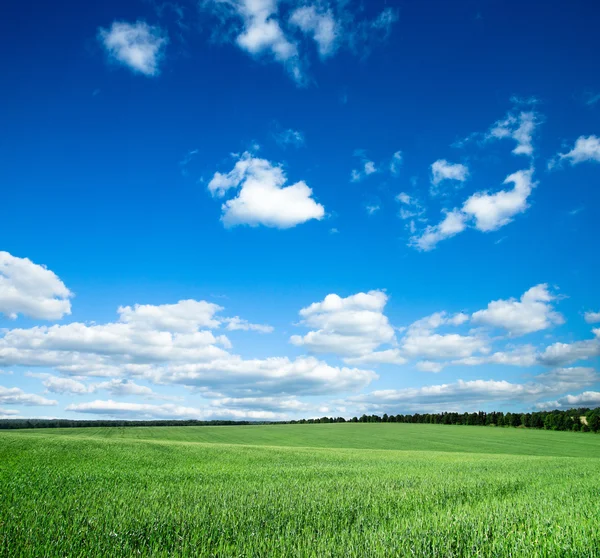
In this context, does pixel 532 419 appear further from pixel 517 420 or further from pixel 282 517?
pixel 282 517

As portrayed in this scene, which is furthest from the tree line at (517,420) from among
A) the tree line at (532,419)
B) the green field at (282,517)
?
the green field at (282,517)

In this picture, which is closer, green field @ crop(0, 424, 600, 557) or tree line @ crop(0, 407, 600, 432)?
green field @ crop(0, 424, 600, 557)

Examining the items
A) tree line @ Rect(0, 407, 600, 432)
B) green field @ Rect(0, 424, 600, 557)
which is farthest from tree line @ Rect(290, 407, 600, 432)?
green field @ Rect(0, 424, 600, 557)

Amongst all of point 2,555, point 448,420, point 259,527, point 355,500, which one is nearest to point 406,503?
point 355,500

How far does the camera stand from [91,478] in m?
13.1

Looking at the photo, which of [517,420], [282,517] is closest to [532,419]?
[517,420]

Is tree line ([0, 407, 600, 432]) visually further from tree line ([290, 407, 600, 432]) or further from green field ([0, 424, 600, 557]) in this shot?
green field ([0, 424, 600, 557])

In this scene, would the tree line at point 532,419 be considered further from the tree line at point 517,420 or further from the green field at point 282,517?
the green field at point 282,517

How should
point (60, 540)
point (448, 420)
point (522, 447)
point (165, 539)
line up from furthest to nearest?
1. point (448, 420)
2. point (522, 447)
3. point (165, 539)
4. point (60, 540)

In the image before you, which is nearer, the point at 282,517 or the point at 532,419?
the point at 282,517

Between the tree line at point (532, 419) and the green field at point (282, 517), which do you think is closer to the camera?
the green field at point (282, 517)

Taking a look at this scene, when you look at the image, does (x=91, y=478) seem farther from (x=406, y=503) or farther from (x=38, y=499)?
(x=406, y=503)

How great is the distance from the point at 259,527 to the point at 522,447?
224 feet

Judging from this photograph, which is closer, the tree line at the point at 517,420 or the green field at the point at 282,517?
the green field at the point at 282,517
